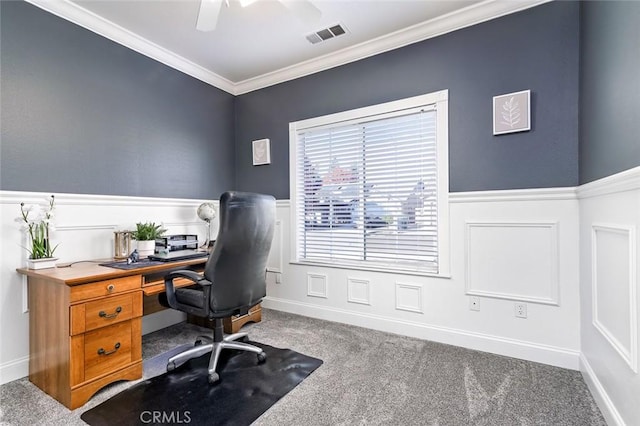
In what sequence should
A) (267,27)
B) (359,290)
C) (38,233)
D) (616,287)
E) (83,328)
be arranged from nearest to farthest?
(616,287)
(83,328)
(38,233)
(267,27)
(359,290)

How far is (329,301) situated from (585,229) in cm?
214

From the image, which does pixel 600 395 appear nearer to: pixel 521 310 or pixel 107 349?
pixel 521 310

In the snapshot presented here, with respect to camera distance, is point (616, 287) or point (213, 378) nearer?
point (616, 287)

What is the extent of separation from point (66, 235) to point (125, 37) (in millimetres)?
1750

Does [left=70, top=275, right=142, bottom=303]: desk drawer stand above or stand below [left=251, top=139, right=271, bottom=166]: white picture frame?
below

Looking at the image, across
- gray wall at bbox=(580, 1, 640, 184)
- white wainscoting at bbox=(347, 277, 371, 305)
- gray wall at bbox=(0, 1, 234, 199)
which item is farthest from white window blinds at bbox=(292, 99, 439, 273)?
gray wall at bbox=(0, 1, 234, 199)

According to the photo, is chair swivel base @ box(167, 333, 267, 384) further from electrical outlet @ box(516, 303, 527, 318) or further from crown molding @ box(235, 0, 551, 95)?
crown molding @ box(235, 0, 551, 95)

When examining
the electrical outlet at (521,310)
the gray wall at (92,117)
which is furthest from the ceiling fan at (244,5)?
the electrical outlet at (521,310)

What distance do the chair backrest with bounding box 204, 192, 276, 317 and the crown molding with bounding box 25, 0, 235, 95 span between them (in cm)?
195

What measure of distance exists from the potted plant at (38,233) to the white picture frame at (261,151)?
195 centimetres

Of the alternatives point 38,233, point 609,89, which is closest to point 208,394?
point 38,233

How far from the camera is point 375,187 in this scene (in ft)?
9.45

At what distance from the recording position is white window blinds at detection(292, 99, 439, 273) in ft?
8.69

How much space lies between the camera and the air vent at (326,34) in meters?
2.62
